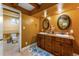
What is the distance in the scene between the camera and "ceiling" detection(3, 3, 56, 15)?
128 cm

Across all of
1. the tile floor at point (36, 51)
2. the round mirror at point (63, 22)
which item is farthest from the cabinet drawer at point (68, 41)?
the tile floor at point (36, 51)

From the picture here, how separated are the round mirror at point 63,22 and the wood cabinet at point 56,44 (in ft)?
0.61

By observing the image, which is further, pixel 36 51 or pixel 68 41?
pixel 36 51

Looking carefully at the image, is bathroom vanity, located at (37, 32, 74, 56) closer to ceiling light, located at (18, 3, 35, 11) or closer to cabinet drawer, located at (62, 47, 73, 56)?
cabinet drawer, located at (62, 47, 73, 56)

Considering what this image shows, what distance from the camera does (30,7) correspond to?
134cm

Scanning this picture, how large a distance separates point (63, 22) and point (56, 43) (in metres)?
0.34

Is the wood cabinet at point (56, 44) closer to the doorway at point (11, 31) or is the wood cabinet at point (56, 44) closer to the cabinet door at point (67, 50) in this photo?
the cabinet door at point (67, 50)

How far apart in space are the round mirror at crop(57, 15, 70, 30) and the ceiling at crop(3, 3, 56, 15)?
0.25 metres

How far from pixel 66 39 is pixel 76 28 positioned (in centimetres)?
21

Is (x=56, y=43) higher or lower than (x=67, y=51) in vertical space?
higher

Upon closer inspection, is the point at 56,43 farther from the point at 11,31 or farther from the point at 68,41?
the point at 11,31

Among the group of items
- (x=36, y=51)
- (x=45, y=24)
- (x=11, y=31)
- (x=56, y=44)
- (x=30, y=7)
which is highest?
(x=30, y=7)

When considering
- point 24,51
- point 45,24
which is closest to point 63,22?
point 45,24

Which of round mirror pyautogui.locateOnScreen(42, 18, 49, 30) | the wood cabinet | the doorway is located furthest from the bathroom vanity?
the doorway
